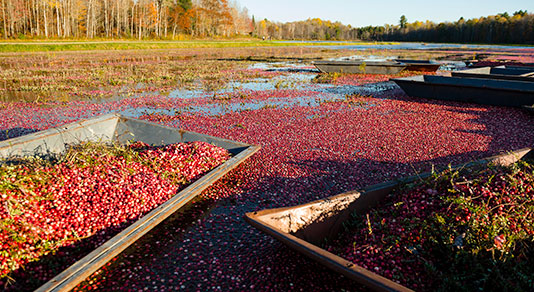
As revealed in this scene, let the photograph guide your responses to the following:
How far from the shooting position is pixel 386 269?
9.27 ft

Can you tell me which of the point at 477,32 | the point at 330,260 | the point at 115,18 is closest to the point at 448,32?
the point at 477,32

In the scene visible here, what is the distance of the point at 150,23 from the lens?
7556 centimetres

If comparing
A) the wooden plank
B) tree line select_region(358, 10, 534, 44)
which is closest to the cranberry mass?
the wooden plank

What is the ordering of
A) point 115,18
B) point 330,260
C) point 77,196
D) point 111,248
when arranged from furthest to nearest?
1. point 115,18
2. point 77,196
3. point 111,248
4. point 330,260

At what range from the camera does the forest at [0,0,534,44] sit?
52.7 m

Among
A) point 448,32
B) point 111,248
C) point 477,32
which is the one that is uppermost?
point 448,32

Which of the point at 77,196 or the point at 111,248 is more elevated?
the point at 77,196

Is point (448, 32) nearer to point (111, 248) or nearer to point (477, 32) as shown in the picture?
point (477, 32)

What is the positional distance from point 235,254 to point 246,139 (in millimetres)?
4568

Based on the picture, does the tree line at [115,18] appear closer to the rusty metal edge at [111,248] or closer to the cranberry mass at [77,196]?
the cranberry mass at [77,196]

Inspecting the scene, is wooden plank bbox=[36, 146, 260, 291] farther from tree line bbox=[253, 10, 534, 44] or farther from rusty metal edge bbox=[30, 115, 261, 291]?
tree line bbox=[253, 10, 534, 44]

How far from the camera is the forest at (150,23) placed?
173ft

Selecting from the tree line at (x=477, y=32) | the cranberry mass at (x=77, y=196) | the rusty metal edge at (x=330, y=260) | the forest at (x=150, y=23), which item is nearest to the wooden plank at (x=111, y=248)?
the cranberry mass at (x=77, y=196)

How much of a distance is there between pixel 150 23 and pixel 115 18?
846 cm
